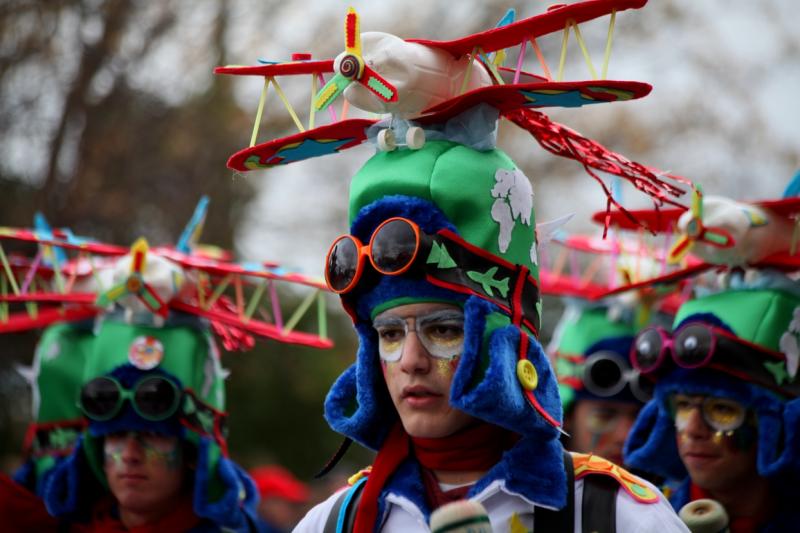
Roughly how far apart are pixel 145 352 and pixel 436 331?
2504 millimetres

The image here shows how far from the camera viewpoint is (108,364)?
5840 mm

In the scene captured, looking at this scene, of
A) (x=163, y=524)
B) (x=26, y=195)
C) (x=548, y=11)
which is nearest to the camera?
(x=548, y=11)

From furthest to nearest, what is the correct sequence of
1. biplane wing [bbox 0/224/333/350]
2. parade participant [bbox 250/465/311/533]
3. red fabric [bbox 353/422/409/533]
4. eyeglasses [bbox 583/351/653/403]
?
parade participant [bbox 250/465/311/533]
eyeglasses [bbox 583/351/653/403]
biplane wing [bbox 0/224/333/350]
red fabric [bbox 353/422/409/533]

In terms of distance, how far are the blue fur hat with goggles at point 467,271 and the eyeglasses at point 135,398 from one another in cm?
205

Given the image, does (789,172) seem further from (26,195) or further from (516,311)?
(516,311)

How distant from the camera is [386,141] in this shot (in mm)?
3766

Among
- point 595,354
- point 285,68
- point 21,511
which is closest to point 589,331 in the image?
point 595,354

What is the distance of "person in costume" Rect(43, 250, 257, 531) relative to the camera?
567cm

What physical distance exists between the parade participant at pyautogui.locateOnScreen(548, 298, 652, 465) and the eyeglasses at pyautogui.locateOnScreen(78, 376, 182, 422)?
213 cm

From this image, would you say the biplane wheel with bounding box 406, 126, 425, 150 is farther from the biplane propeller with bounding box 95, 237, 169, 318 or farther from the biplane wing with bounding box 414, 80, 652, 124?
the biplane propeller with bounding box 95, 237, 169, 318

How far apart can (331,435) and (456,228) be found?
1224 centimetres

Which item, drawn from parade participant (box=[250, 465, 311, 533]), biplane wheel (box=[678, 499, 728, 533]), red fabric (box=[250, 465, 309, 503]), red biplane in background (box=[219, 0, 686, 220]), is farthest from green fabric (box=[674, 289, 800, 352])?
red fabric (box=[250, 465, 309, 503])

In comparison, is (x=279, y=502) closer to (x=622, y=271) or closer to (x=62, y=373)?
(x=62, y=373)

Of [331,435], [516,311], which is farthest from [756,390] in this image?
[331,435]
